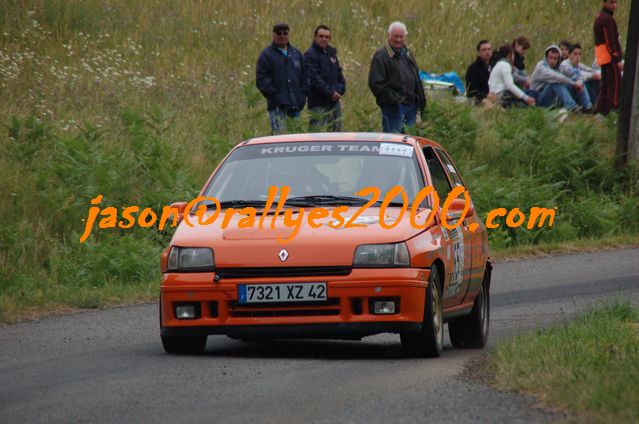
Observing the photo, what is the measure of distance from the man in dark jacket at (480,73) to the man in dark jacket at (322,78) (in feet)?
19.4

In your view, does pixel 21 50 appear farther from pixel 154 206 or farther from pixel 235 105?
pixel 154 206

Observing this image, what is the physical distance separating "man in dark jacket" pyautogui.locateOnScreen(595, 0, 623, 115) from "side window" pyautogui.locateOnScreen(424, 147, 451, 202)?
14248 millimetres

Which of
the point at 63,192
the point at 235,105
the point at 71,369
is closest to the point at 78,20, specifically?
the point at 235,105

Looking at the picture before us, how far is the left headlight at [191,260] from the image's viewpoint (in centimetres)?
940

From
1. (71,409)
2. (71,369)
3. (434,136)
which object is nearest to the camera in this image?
(71,409)

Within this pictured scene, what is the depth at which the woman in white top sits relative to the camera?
84.2ft

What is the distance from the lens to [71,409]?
7270 millimetres

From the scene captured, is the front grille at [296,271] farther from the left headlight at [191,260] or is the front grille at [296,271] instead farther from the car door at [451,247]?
the car door at [451,247]

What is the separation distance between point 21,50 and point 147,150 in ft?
26.6

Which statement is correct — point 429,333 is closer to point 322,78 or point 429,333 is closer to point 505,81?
point 322,78

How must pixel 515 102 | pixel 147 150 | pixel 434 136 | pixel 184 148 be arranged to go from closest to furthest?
pixel 147 150, pixel 184 148, pixel 434 136, pixel 515 102

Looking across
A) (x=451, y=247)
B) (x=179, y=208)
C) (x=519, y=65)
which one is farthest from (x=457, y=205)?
(x=519, y=65)

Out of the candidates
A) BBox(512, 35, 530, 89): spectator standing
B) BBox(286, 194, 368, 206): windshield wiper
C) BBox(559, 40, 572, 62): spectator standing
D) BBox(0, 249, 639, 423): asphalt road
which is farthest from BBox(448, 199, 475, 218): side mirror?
BBox(559, 40, 572, 62): spectator standing

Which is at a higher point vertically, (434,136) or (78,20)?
(78,20)
